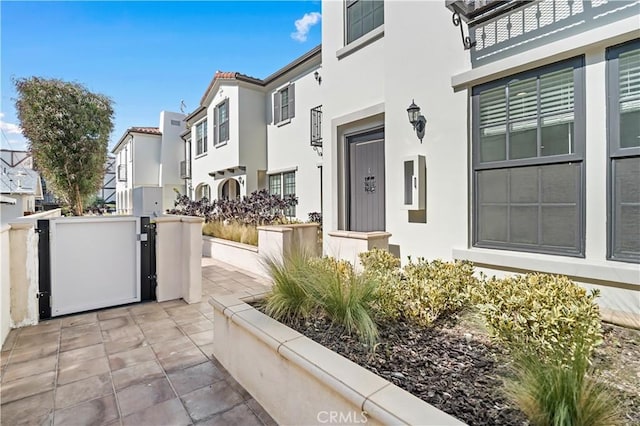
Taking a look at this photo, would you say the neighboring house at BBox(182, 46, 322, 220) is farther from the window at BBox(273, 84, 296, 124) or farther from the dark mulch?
the dark mulch

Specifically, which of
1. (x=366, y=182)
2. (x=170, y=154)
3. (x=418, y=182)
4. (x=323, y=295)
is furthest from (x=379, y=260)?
(x=170, y=154)

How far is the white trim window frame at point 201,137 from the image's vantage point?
51.5 feet

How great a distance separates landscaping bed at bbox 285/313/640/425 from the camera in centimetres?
179

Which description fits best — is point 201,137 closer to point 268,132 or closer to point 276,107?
point 268,132

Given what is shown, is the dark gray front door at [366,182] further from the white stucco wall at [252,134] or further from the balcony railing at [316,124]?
the white stucco wall at [252,134]

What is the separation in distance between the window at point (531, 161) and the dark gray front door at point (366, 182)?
77.8 inches

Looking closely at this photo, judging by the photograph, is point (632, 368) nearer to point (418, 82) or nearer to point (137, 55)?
point (418, 82)

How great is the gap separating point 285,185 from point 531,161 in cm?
867

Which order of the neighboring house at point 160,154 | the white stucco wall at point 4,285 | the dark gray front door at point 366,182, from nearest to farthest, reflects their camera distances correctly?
the white stucco wall at point 4,285 < the dark gray front door at point 366,182 < the neighboring house at point 160,154

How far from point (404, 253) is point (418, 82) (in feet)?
9.34

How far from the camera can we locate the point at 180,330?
394cm

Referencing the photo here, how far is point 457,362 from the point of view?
2.31 m

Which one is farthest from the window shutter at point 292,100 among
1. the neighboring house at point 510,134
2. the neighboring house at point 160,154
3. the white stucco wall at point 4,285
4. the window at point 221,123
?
the neighboring house at point 160,154

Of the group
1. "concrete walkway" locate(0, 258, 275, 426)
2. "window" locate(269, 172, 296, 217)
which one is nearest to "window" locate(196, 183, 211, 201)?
"window" locate(269, 172, 296, 217)
